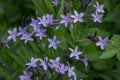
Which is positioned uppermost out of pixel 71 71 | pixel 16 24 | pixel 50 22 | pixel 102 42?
pixel 16 24

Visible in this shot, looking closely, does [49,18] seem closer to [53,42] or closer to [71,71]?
[53,42]

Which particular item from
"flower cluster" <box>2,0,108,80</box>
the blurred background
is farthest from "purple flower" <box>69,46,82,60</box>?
the blurred background

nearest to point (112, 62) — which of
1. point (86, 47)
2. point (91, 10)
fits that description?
point (86, 47)

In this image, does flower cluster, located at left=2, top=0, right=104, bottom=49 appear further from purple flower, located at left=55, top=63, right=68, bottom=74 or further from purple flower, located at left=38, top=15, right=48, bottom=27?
purple flower, located at left=55, top=63, right=68, bottom=74

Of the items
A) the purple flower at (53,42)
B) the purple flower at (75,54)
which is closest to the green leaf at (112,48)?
the purple flower at (75,54)

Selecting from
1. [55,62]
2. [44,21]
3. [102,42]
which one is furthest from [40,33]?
[102,42]

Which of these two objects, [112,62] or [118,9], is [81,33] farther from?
[118,9]

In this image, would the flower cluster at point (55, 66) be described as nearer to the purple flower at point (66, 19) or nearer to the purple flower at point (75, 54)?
the purple flower at point (75, 54)

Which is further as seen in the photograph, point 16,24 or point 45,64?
point 16,24
